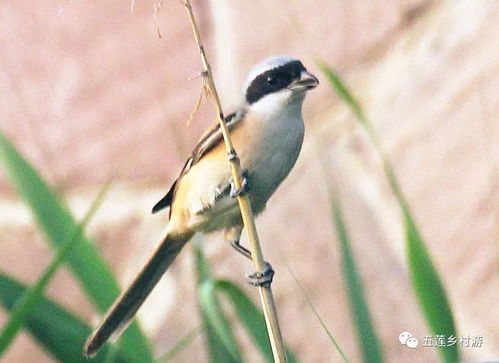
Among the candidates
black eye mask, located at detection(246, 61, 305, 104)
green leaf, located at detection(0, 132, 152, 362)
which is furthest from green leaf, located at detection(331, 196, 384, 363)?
green leaf, located at detection(0, 132, 152, 362)

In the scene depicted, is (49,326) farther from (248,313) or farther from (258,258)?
(258,258)

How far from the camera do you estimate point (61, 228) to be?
1.57 m

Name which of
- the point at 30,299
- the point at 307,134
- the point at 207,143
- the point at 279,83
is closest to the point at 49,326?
the point at 30,299

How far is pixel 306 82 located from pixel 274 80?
81 millimetres

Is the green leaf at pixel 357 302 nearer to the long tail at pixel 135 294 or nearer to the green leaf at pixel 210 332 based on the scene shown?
the green leaf at pixel 210 332

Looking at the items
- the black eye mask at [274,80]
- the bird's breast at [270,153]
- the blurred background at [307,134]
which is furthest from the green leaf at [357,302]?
the blurred background at [307,134]

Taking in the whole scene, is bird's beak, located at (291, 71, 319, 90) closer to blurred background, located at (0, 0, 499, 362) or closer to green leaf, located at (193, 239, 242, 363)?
green leaf, located at (193, 239, 242, 363)

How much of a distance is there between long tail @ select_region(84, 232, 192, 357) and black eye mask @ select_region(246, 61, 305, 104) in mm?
256

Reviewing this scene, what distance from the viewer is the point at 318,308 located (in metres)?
2.52

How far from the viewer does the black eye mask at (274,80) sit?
161 centimetres

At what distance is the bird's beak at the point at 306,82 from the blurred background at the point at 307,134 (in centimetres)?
87

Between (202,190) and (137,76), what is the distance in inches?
35.6

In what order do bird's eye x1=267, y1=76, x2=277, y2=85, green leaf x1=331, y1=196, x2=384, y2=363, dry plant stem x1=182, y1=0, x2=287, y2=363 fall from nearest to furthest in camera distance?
dry plant stem x1=182, y1=0, x2=287, y2=363
green leaf x1=331, y1=196, x2=384, y2=363
bird's eye x1=267, y1=76, x2=277, y2=85

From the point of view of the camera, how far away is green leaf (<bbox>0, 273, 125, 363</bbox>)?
4.81ft
